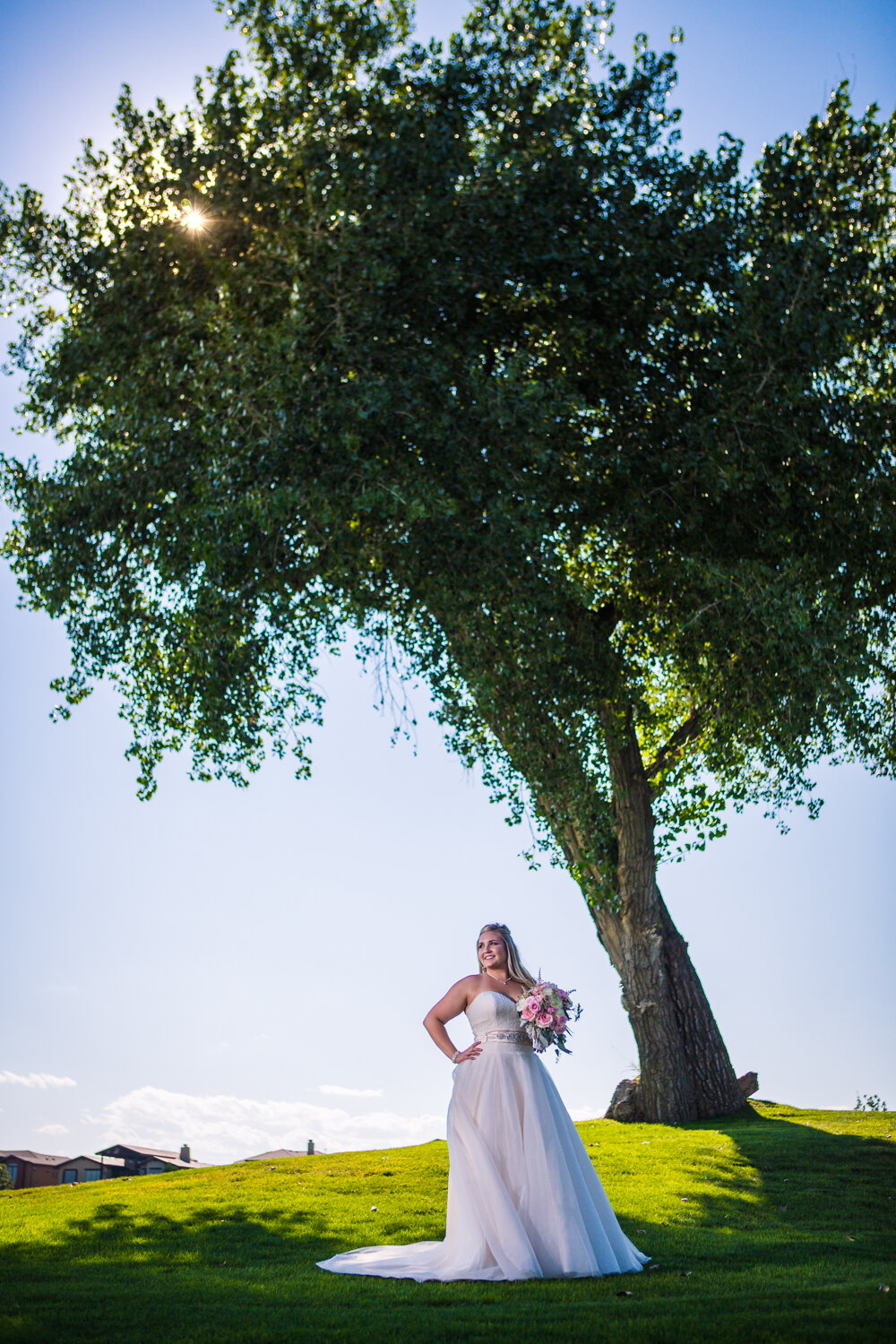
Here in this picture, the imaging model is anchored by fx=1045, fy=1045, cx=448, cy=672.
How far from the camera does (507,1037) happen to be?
1047 cm

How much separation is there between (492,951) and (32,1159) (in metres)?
65.6

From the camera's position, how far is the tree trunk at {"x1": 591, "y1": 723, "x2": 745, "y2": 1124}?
67.7 feet

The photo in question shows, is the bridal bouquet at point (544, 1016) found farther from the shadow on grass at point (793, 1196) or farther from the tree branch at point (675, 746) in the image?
the tree branch at point (675, 746)

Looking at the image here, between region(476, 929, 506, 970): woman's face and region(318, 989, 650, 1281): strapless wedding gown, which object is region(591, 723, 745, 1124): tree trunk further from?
region(318, 989, 650, 1281): strapless wedding gown

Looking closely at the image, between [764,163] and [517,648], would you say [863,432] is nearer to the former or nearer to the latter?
[764,163]

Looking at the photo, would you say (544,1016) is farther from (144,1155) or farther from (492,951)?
(144,1155)

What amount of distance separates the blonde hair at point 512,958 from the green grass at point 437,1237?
9.25 feet

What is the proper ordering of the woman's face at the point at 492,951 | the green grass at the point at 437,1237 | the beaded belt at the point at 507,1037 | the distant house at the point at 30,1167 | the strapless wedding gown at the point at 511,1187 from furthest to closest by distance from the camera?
the distant house at the point at 30,1167
the woman's face at the point at 492,951
the beaded belt at the point at 507,1037
the strapless wedding gown at the point at 511,1187
the green grass at the point at 437,1237

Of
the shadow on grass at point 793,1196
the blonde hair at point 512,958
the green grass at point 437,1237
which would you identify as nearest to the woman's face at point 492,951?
the blonde hair at point 512,958

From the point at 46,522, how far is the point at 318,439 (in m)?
5.41

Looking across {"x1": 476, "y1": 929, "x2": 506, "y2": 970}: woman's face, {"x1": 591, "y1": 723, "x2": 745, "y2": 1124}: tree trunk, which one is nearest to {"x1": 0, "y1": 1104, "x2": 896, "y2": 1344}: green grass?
{"x1": 591, "y1": 723, "x2": 745, "y2": 1124}: tree trunk

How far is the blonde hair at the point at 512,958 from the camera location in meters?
11.0

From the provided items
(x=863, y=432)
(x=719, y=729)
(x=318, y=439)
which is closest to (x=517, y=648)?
(x=318, y=439)

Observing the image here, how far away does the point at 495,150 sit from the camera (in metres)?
16.6
